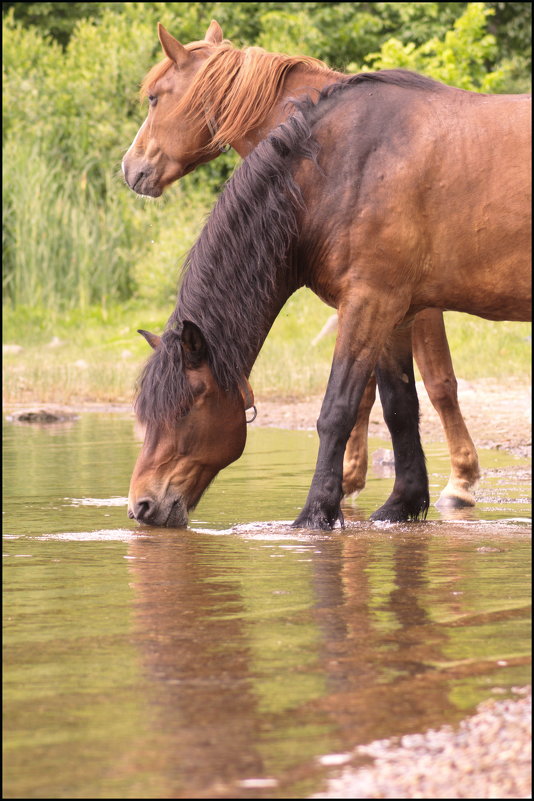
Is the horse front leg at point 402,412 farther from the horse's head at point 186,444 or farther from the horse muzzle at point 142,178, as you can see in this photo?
the horse muzzle at point 142,178

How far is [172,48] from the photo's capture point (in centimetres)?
640

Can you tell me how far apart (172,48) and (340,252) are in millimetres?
1677

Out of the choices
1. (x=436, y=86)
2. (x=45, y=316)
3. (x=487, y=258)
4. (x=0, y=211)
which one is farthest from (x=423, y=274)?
(x=0, y=211)

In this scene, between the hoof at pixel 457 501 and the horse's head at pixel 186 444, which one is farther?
the hoof at pixel 457 501

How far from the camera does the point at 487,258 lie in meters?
5.39

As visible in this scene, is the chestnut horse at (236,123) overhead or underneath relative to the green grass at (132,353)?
overhead

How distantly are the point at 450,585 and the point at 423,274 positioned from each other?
1.80 meters

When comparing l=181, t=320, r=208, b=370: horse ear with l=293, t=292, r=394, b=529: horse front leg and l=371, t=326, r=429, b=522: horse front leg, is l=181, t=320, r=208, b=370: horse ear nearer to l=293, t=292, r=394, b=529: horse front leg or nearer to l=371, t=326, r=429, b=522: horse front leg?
l=293, t=292, r=394, b=529: horse front leg

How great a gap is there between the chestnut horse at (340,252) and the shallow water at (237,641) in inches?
15.8

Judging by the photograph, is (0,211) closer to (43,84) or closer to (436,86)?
(43,84)

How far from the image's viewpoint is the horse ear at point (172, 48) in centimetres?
637

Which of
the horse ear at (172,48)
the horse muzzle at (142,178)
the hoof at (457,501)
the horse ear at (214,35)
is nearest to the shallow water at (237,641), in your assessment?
the hoof at (457,501)

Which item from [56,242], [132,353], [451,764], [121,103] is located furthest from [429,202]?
[121,103]

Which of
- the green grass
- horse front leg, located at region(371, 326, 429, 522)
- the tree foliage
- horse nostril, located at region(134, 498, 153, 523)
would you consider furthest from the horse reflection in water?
the tree foliage
